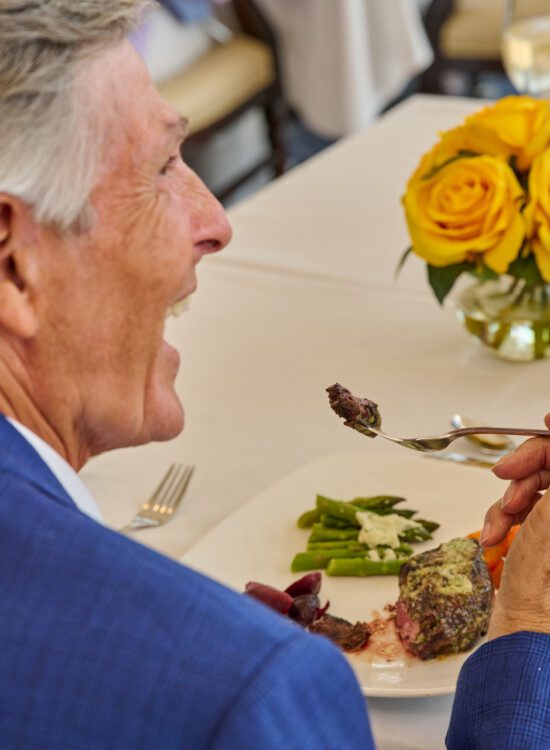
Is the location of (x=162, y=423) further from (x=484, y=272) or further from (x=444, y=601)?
(x=484, y=272)

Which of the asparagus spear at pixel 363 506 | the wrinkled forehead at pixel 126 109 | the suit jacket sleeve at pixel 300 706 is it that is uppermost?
the wrinkled forehead at pixel 126 109

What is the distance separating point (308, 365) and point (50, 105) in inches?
37.6

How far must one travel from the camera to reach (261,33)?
14.4 ft

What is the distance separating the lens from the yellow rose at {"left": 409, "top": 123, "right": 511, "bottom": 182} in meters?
1.53

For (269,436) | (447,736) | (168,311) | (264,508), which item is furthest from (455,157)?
(447,736)

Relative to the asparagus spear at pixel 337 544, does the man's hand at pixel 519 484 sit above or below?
above

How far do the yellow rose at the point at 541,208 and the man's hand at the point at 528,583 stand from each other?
583 mm

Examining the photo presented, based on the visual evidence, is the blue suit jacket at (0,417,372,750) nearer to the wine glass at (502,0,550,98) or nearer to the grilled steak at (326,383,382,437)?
the grilled steak at (326,383,382,437)

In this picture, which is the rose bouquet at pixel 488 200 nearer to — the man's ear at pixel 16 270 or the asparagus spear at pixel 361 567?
the asparagus spear at pixel 361 567

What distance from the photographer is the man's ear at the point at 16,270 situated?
78 cm

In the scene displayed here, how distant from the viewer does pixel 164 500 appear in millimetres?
1372

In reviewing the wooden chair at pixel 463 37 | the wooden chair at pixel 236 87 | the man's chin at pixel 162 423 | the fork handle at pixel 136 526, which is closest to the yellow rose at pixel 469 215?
the fork handle at pixel 136 526

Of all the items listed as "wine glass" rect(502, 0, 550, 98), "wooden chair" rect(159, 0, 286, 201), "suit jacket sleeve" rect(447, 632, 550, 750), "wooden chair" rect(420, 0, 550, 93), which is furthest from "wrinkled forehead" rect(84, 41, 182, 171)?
"wooden chair" rect(420, 0, 550, 93)

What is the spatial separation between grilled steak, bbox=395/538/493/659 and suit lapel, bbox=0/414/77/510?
40 centimetres
